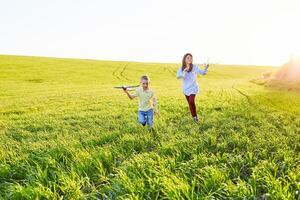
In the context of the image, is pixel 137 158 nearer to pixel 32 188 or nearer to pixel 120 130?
pixel 32 188

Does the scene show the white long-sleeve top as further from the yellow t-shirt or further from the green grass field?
the yellow t-shirt

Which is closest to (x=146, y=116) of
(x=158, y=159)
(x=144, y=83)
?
(x=144, y=83)

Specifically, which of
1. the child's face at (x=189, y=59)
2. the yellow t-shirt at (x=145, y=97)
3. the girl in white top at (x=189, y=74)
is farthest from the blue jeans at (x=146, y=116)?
the child's face at (x=189, y=59)

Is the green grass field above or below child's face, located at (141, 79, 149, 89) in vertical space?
below

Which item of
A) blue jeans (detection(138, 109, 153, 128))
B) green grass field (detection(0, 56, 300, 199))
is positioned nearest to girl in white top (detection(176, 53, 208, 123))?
green grass field (detection(0, 56, 300, 199))

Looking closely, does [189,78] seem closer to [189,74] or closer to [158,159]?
[189,74]

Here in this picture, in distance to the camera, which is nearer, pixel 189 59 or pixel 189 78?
pixel 189 59

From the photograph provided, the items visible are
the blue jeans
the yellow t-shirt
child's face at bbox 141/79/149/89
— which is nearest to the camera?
child's face at bbox 141/79/149/89

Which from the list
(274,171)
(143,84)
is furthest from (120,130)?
(274,171)

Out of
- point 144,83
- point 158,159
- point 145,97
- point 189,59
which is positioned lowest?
point 158,159

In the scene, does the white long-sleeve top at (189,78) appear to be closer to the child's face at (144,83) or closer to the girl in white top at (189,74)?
the girl in white top at (189,74)

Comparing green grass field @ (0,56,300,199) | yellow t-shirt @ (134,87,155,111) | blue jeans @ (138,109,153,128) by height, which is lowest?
green grass field @ (0,56,300,199)

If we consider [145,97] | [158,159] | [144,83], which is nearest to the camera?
[158,159]

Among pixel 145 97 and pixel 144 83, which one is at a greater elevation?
pixel 144 83
